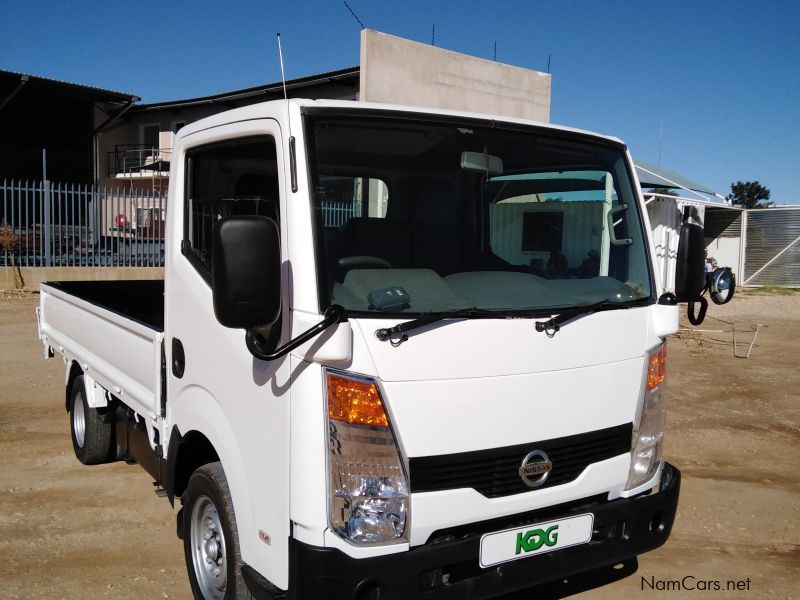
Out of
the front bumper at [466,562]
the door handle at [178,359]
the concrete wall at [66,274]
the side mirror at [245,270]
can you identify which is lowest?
the front bumper at [466,562]

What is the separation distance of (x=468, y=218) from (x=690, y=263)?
41.4 inches

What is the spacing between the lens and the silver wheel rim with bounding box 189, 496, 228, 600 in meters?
3.03

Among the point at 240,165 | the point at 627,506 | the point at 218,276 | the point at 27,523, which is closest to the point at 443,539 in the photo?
the point at 627,506

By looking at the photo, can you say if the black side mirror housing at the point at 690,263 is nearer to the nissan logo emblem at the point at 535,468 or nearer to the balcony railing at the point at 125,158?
the nissan logo emblem at the point at 535,468

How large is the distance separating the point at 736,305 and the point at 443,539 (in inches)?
715

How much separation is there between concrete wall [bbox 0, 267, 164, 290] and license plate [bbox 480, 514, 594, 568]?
13.9m

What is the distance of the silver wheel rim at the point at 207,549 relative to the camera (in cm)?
303

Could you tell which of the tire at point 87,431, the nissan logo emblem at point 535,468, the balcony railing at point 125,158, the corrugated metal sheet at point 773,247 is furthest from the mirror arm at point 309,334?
the balcony railing at point 125,158

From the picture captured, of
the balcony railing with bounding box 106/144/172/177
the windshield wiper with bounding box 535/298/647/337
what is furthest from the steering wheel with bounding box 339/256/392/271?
the balcony railing with bounding box 106/144/172/177

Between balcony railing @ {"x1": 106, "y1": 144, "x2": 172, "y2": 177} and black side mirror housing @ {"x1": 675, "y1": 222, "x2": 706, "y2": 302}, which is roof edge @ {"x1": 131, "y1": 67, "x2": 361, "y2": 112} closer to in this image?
balcony railing @ {"x1": 106, "y1": 144, "x2": 172, "y2": 177}

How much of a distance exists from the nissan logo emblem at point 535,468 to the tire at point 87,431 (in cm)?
339

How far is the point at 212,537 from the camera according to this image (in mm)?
3082

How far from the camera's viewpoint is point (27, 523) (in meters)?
4.30

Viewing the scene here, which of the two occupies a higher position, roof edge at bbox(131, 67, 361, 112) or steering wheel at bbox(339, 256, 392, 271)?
roof edge at bbox(131, 67, 361, 112)
